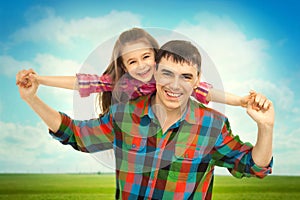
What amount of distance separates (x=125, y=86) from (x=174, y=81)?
18cm

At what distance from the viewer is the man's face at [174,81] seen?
1.07 metres

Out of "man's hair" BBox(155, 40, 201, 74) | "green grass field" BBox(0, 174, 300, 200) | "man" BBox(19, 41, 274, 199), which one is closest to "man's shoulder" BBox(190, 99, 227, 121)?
"man" BBox(19, 41, 274, 199)

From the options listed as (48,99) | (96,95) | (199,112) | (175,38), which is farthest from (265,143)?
(48,99)

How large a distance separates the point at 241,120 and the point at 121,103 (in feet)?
6.42

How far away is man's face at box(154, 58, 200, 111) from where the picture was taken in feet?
3.52

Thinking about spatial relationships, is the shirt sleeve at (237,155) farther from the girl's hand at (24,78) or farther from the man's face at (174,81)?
the girl's hand at (24,78)

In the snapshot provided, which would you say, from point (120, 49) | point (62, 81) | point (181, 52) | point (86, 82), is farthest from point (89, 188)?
point (181, 52)

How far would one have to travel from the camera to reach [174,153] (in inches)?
46.9

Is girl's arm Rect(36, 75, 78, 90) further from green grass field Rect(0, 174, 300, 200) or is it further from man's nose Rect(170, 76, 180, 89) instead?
green grass field Rect(0, 174, 300, 200)

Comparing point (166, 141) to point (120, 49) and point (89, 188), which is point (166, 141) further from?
point (89, 188)

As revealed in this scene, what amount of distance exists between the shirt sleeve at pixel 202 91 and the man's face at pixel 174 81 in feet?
0.13

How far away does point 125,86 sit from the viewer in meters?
1.21

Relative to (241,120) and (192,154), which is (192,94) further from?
(241,120)

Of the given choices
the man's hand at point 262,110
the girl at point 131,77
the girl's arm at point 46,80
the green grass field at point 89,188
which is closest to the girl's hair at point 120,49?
the girl at point 131,77
